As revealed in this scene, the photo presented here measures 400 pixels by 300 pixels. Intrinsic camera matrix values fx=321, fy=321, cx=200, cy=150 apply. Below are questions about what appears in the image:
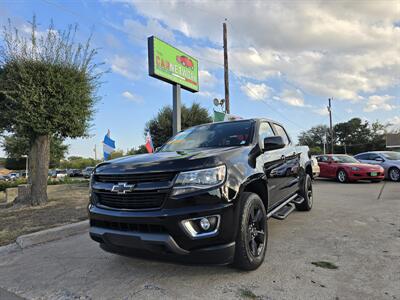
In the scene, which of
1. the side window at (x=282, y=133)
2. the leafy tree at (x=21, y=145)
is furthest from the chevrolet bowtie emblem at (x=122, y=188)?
the leafy tree at (x=21, y=145)

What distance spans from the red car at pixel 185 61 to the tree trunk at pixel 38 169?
585cm

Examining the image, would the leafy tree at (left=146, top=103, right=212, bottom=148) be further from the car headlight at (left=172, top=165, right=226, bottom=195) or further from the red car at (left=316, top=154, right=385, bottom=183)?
the car headlight at (left=172, top=165, right=226, bottom=195)

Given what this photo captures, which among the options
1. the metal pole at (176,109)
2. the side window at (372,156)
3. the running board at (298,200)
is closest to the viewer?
the running board at (298,200)

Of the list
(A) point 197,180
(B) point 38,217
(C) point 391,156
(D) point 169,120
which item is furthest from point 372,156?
(D) point 169,120

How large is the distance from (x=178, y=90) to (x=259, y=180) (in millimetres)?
9115

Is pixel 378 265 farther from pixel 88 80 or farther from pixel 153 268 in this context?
pixel 88 80

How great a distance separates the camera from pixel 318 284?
10.3ft

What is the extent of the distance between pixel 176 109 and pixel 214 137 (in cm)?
737

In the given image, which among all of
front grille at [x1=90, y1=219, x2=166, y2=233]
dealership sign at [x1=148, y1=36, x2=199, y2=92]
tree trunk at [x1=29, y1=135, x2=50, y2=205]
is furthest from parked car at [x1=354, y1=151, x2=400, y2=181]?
front grille at [x1=90, y1=219, x2=166, y2=233]

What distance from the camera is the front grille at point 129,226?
299 centimetres

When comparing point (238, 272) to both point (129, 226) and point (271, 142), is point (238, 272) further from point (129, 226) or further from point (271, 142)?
point (271, 142)

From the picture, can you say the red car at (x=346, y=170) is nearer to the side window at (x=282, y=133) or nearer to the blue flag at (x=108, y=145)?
the side window at (x=282, y=133)

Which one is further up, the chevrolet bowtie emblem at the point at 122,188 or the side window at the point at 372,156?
the side window at the point at 372,156

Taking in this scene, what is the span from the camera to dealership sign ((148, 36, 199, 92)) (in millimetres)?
10898
